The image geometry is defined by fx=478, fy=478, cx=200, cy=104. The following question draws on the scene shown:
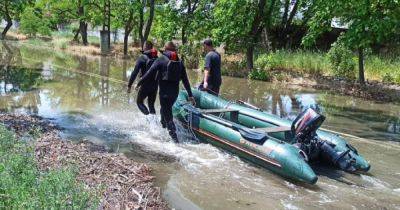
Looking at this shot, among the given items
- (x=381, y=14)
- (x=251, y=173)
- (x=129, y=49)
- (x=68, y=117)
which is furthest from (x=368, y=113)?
(x=129, y=49)

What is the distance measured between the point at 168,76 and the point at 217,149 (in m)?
1.56

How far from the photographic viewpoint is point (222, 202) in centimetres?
607

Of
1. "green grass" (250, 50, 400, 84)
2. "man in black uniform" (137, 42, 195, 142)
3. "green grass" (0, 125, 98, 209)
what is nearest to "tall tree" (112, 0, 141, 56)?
"green grass" (250, 50, 400, 84)

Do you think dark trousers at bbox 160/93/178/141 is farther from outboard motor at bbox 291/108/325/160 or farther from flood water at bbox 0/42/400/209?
outboard motor at bbox 291/108/325/160

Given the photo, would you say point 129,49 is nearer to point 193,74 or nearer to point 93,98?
point 193,74

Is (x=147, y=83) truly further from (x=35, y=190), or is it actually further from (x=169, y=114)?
(x=35, y=190)

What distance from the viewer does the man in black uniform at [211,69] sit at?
9.88m

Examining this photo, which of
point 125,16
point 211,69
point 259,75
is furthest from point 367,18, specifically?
point 125,16

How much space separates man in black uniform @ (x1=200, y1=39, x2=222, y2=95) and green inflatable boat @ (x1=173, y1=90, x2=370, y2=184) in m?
1.11

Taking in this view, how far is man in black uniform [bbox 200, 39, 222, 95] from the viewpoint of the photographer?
988 centimetres

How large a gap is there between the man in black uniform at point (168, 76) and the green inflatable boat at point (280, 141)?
433 millimetres

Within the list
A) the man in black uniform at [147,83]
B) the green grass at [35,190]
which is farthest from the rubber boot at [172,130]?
the green grass at [35,190]

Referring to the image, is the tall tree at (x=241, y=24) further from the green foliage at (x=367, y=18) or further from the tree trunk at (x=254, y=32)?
the green foliage at (x=367, y=18)

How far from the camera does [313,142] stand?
7609 millimetres
